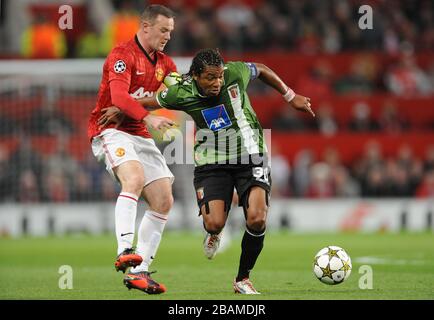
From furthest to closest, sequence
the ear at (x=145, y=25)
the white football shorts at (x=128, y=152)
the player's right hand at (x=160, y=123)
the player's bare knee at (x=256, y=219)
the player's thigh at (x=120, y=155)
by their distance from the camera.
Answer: the ear at (x=145, y=25) → the white football shorts at (x=128, y=152) → the player's thigh at (x=120, y=155) → the player's bare knee at (x=256, y=219) → the player's right hand at (x=160, y=123)

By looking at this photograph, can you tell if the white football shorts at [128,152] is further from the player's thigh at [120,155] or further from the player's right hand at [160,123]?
the player's right hand at [160,123]

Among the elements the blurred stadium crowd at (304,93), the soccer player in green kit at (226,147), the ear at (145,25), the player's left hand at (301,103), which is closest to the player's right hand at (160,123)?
the soccer player in green kit at (226,147)

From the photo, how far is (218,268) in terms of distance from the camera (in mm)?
12250

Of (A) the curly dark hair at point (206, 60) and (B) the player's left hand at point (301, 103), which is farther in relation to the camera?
(B) the player's left hand at point (301, 103)

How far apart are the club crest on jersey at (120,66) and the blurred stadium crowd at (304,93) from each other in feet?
35.2

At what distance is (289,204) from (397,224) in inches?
86.7

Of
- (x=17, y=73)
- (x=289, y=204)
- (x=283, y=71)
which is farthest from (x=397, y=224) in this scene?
(x=17, y=73)

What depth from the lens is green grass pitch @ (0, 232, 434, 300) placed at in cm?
900

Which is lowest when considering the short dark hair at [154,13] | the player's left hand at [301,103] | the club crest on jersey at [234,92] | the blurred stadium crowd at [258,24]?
the player's left hand at [301,103]

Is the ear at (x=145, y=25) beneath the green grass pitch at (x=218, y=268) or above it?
above

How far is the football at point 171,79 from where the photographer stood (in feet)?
31.1

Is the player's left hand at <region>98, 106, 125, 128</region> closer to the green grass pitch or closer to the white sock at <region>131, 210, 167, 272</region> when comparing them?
the white sock at <region>131, 210, 167, 272</region>

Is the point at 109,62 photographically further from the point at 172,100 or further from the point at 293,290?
the point at 293,290

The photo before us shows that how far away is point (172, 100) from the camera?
923 centimetres
